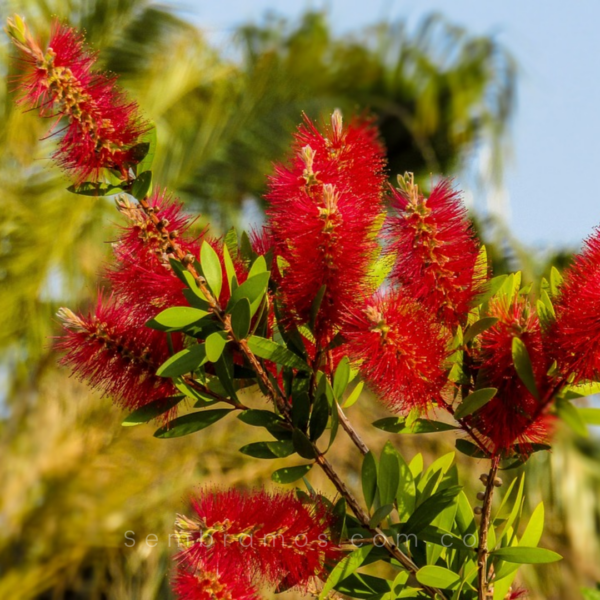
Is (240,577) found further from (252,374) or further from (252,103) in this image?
(252,103)

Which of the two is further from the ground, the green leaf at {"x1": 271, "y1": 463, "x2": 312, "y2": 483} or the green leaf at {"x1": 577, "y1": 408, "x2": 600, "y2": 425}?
the green leaf at {"x1": 577, "y1": 408, "x2": 600, "y2": 425}

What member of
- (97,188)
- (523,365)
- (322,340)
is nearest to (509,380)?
(523,365)

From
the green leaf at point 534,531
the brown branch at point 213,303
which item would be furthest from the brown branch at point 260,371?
the green leaf at point 534,531

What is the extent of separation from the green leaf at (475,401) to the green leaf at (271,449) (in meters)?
0.13

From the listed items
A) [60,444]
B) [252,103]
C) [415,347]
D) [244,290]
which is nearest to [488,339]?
[415,347]

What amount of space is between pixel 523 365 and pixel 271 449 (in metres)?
0.20

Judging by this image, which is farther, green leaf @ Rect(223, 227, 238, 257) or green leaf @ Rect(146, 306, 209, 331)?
green leaf @ Rect(223, 227, 238, 257)

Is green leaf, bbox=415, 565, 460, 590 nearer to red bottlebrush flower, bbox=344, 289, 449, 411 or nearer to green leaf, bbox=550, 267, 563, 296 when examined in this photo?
red bottlebrush flower, bbox=344, 289, 449, 411

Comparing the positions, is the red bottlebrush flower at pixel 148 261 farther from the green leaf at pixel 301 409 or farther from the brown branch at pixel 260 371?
the green leaf at pixel 301 409

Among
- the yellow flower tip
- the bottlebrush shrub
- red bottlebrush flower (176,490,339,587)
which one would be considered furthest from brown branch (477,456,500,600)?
the yellow flower tip

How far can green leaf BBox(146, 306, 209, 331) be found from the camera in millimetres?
582

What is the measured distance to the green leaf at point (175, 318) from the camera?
1.91 ft

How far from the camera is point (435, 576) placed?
1.98ft

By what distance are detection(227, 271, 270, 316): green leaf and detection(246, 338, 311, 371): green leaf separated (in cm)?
2
